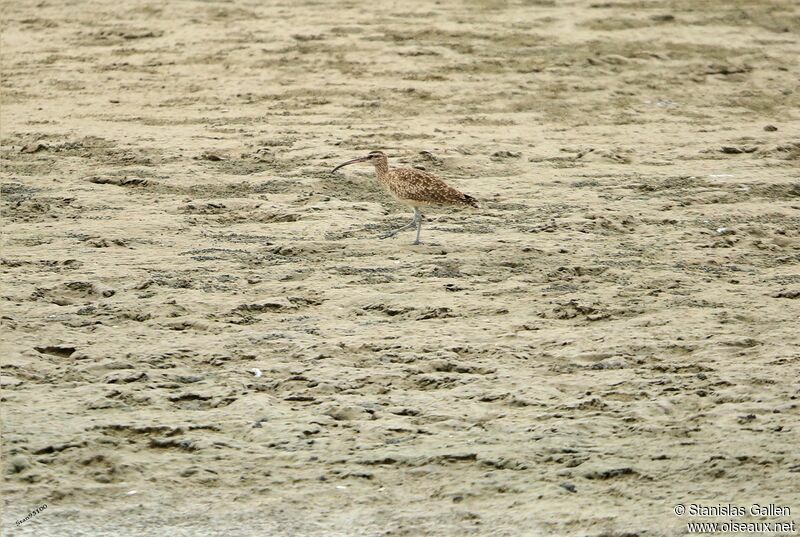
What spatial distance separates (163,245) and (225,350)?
1593mm

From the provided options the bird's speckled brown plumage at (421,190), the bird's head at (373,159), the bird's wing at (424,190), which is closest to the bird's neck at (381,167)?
the bird's head at (373,159)

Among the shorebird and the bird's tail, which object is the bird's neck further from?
the bird's tail

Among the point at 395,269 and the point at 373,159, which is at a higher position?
the point at 373,159

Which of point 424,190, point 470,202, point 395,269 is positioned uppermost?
point 424,190

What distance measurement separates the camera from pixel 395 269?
7.53 meters

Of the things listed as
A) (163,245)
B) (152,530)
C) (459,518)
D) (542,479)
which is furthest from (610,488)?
(163,245)

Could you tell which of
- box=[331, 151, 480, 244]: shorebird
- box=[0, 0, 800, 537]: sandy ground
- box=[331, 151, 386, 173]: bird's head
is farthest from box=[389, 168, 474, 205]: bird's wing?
box=[331, 151, 386, 173]: bird's head

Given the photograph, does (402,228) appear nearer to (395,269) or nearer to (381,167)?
(381,167)

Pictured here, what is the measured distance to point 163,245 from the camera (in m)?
7.86

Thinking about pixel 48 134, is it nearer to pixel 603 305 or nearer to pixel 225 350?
pixel 225 350

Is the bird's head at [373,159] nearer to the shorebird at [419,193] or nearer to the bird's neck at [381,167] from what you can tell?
the bird's neck at [381,167]

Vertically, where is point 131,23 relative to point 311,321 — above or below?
above

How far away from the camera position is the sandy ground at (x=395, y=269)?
538 centimetres

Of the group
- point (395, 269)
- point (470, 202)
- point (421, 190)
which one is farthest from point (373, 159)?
point (395, 269)
